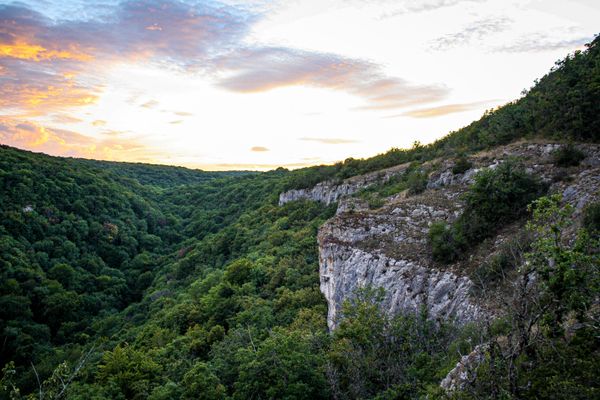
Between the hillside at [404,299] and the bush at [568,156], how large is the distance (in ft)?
0.20

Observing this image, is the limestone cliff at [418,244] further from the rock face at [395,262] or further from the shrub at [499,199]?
the shrub at [499,199]

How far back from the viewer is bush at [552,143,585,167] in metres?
17.5

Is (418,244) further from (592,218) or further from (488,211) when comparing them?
(592,218)

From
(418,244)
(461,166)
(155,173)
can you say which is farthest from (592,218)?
(155,173)

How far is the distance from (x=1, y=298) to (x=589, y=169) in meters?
66.8

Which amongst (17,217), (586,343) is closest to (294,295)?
(586,343)

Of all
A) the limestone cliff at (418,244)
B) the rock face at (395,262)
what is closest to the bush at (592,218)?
the limestone cliff at (418,244)

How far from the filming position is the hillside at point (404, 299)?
794 centimetres

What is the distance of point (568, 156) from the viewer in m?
17.7

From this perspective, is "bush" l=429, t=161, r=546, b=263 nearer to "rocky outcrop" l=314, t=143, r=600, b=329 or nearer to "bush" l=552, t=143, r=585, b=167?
"rocky outcrop" l=314, t=143, r=600, b=329

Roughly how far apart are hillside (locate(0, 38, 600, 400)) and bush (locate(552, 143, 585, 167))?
0.20 ft

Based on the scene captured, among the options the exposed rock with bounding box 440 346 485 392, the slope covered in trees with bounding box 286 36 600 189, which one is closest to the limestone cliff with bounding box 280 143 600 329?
the slope covered in trees with bounding box 286 36 600 189

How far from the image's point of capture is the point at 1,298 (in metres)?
51.0

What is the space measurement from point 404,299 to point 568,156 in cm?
1078
